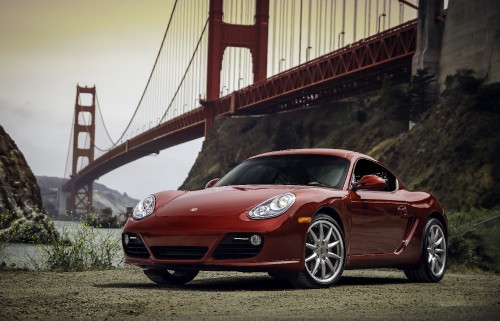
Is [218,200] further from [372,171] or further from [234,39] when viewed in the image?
[234,39]

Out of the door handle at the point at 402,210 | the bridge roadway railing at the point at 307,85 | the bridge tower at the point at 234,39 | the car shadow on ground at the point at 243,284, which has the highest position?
the bridge tower at the point at 234,39

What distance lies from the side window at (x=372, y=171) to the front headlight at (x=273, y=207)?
111 centimetres

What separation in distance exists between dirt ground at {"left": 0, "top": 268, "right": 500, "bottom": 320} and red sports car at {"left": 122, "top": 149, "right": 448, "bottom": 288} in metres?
0.20

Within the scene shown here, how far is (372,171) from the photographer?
797 cm

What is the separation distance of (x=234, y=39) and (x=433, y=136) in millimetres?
30592

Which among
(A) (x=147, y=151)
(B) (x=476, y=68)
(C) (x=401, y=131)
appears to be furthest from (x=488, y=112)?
(A) (x=147, y=151)

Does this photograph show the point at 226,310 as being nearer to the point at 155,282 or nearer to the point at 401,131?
the point at 155,282

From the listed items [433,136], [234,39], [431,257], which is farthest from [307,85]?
[431,257]

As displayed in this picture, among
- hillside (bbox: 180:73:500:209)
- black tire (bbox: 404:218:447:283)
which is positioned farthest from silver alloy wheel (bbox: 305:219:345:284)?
hillside (bbox: 180:73:500:209)

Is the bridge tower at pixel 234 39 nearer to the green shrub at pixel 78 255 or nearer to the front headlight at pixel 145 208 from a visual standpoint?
the green shrub at pixel 78 255

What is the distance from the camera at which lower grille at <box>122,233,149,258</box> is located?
6852 millimetres

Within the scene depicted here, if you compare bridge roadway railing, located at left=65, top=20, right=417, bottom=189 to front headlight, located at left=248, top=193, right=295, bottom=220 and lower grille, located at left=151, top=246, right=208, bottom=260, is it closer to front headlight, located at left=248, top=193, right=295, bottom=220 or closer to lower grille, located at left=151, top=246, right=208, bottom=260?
front headlight, located at left=248, top=193, right=295, bottom=220

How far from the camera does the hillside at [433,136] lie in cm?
3072

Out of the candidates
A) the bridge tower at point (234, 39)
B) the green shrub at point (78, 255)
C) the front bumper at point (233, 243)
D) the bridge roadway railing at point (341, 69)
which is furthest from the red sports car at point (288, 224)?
the bridge tower at point (234, 39)
